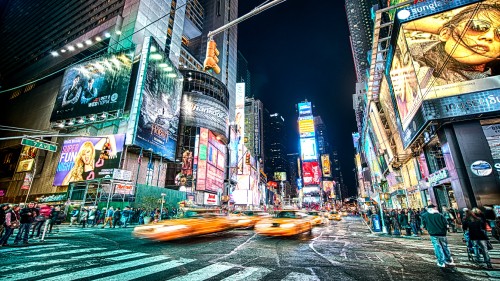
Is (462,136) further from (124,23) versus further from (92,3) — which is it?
(92,3)

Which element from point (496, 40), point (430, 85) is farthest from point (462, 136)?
point (496, 40)

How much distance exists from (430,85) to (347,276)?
18756mm

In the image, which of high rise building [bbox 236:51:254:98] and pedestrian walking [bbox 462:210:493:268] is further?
high rise building [bbox 236:51:254:98]

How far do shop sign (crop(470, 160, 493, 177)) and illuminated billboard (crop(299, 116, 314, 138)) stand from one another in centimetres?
10477

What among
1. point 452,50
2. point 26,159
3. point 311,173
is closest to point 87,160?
point 26,159

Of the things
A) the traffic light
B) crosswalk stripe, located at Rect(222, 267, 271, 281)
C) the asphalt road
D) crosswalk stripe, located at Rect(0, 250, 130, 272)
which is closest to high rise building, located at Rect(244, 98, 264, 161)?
the traffic light

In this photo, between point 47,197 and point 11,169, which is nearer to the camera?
point 47,197

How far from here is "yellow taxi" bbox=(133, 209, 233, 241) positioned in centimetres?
996

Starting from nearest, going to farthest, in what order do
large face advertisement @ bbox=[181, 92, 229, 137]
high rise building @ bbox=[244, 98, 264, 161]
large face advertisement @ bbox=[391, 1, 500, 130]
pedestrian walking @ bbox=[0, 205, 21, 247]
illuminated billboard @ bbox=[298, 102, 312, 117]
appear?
1. pedestrian walking @ bbox=[0, 205, 21, 247]
2. large face advertisement @ bbox=[391, 1, 500, 130]
3. large face advertisement @ bbox=[181, 92, 229, 137]
4. high rise building @ bbox=[244, 98, 264, 161]
5. illuminated billboard @ bbox=[298, 102, 312, 117]

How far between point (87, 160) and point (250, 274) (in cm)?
3589

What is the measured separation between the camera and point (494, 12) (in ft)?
54.3

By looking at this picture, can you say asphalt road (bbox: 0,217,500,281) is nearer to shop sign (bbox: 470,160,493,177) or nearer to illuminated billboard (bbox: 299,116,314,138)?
shop sign (bbox: 470,160,493,177)

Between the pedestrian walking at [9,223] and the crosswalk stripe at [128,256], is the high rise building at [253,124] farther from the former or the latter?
the crosswalk stripe at [128,256]

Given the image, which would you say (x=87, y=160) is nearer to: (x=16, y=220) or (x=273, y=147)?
(x=16, y=220)
